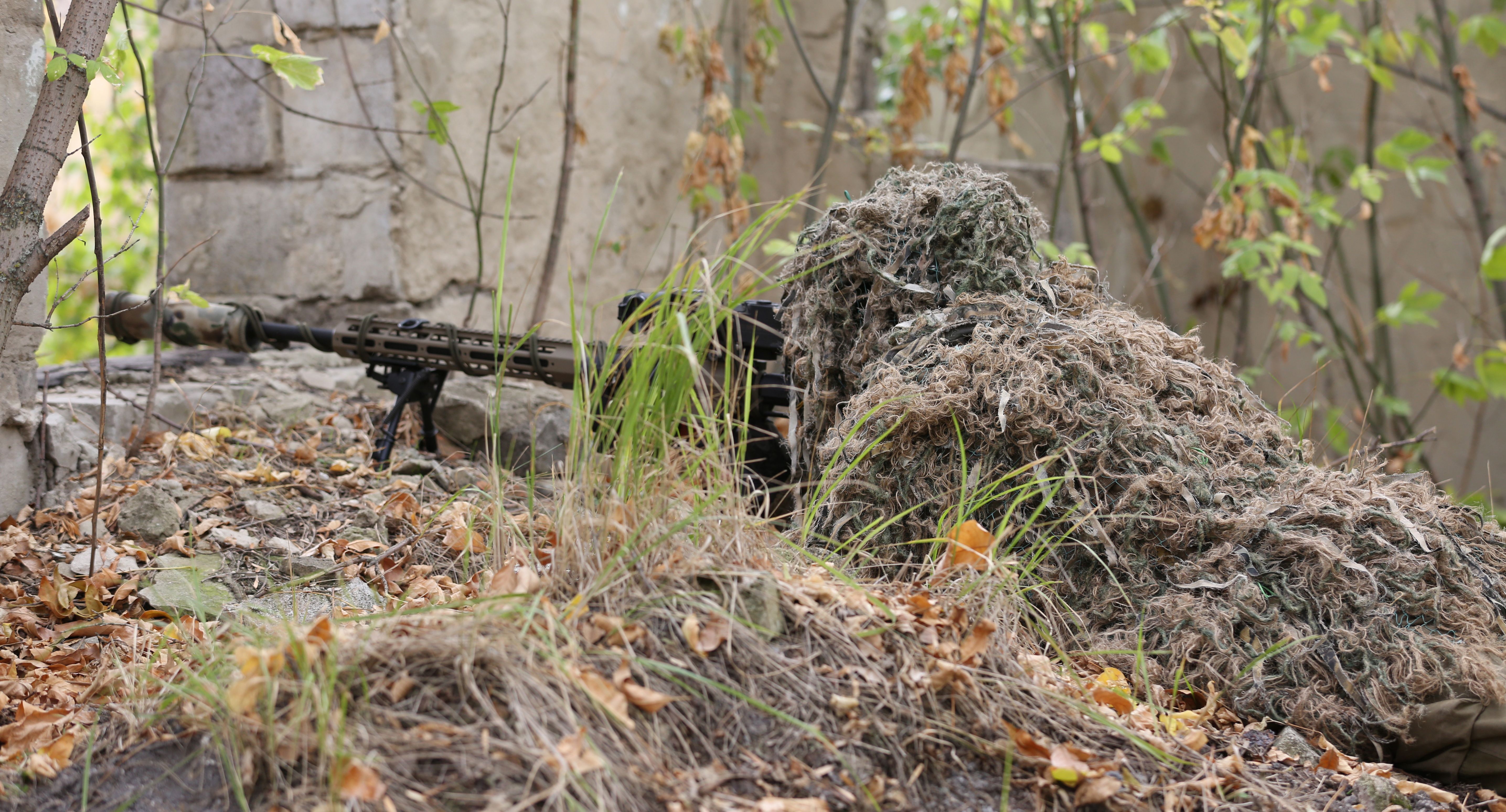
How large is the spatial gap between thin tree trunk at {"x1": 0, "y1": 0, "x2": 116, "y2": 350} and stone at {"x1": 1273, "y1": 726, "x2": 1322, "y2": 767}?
207 cm

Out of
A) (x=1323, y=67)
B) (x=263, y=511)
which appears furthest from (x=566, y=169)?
(x=1323, y=67)

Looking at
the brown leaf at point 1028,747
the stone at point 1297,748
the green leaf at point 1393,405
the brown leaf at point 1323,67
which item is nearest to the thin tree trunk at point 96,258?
the brown leaf at point 1028,747

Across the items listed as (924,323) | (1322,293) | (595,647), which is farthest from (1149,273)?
(595,647)

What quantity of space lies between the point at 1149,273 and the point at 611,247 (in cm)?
222

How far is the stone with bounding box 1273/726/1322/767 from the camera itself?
4.94 ft

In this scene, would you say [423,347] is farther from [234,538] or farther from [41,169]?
[41,169]

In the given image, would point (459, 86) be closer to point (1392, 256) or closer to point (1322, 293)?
point (1322, 293)

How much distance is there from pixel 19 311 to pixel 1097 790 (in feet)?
7.56

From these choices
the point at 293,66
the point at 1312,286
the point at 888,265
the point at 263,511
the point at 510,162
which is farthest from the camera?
the point at 510,162

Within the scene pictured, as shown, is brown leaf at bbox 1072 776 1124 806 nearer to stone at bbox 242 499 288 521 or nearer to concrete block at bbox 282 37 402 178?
stone at bbox 242 499 288 521

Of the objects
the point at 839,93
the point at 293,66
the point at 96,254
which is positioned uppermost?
the point at 839,93

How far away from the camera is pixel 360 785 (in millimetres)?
1085

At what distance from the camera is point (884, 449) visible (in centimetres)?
191

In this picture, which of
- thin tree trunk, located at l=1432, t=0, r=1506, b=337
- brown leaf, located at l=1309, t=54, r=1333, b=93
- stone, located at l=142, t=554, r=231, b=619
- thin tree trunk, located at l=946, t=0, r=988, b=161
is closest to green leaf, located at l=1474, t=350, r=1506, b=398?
A: thin tree trunk, located at l=1432, t=0, r=1506, b=337
